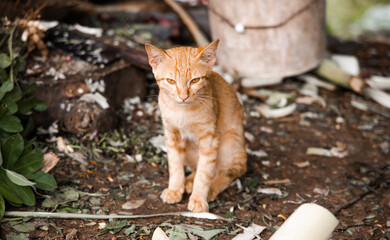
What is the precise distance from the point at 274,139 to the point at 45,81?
7.01 ft

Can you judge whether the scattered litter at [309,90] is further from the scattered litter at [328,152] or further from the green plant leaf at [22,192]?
the green plant leaf at [22,192]

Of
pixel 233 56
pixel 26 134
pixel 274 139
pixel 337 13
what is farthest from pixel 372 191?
pixel 337 13

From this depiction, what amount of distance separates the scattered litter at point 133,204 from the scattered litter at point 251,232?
2.40 feet

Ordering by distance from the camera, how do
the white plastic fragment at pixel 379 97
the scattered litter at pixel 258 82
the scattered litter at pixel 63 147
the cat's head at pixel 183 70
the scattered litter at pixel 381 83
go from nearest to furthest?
the cat's head at pixel 183 70
the scattered litter at pixel 63 147
the white plastic fragment at pixel 379 97
the scattered litter at pixel 258 82
the scattered litter at pixel 381 83

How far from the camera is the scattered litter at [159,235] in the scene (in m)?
2.41

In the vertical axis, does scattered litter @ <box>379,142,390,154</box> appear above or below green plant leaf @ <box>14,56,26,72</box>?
below

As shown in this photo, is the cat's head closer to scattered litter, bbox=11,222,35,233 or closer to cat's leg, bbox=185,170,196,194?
cat's leg, bbox=185,170,196,194

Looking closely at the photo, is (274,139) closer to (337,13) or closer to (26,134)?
(26,134)

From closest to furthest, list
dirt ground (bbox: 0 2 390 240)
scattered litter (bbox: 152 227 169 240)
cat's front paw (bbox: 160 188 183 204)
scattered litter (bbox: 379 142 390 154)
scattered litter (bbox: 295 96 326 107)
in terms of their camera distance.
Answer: scattered litter (bbox: 152 227 169 240)
dirt ground (bbox: 0 2 390 240)
cat's front paw (bbox: 160 188 183 204)
scattered litter (bbox: 379 142 390 154)
scattered litter (bbox: 295 96 326 107)

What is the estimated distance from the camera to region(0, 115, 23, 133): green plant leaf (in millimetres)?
2738

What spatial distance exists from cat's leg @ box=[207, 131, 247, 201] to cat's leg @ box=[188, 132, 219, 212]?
0.51ft

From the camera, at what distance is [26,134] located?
3.15 m

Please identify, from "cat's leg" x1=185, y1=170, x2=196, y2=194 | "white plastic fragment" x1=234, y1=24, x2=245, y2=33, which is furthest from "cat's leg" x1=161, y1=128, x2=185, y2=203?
"white plastic fragment" x1=234, y1=24, x2=245, y2=33

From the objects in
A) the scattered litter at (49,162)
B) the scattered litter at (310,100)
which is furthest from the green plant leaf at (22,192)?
the scattered litter at (310,100)
